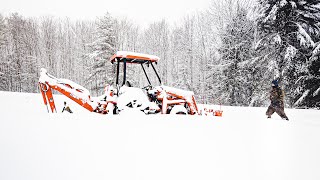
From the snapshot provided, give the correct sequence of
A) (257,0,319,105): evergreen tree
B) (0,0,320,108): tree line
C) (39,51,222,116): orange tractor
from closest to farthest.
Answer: (39,51,222,116): orange tractor < (257,0,319,105): evergreen tree < (0,0,320,108): tree line

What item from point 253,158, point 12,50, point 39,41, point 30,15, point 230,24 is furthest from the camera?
point 30,15

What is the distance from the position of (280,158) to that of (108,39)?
23.2 m

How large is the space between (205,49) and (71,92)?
24901 millimetres

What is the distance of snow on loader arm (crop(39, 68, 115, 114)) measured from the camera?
5852 millimetres

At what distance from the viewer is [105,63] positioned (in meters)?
23.5

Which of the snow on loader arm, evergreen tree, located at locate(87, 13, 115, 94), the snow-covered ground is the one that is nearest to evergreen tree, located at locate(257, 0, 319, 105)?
the snow-covered ground

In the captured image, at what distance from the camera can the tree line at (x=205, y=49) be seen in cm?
1423

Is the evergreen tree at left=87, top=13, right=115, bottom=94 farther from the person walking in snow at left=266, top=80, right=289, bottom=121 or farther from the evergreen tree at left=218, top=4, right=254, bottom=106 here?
the person walking in snow at left=266, top=80, right=289, bottom=121

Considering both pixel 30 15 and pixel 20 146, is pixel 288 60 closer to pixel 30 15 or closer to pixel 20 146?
pixel 20 146

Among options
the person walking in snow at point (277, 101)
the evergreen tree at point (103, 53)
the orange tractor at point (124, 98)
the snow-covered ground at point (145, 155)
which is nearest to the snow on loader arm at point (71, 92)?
the orange tractor at point (124, 98)

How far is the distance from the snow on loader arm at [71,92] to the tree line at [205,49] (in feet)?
40.4

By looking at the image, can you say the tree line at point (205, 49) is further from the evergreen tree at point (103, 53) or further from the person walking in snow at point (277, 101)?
the person walking in snow at point (277, 101)

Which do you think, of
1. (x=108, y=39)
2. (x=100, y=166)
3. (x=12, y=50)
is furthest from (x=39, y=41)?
(x=100, y=166)

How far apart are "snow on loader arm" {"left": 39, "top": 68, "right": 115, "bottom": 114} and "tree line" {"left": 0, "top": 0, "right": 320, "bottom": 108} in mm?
12307
